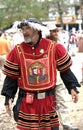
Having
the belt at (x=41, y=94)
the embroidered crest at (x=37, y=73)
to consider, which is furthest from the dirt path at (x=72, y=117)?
the embroidered crest at (x=37, y=73)

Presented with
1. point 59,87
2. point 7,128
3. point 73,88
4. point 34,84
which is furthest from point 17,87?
point 7,128

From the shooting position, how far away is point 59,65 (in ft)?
15.9

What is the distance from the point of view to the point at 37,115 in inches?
186

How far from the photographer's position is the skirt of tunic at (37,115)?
4.72m

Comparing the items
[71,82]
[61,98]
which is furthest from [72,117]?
[71,82]

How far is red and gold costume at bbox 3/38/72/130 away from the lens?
472 centimetres

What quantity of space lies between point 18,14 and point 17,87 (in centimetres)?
4594

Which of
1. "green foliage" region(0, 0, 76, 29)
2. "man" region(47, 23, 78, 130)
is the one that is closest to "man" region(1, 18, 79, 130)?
"man" region(47, 23, 78, 130)

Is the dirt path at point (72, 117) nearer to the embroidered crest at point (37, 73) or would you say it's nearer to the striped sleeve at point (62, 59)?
the striped sleeve at point (62, 59)

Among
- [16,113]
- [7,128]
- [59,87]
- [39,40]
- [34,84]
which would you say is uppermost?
[39,40]

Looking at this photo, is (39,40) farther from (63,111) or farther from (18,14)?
(18,14)

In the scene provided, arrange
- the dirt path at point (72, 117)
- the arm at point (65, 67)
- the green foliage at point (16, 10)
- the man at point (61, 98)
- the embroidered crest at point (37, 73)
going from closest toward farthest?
the embroidered crest at point (37, 73) < the arm at point (65, 67) < the man at point (61, 98) < the dirt path at point (72, 117) < the green foliage at point (16, 10)

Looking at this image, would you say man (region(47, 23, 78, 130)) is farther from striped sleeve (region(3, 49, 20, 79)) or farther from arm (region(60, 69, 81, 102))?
striped sleeve (region(3, 49, 20, 79))

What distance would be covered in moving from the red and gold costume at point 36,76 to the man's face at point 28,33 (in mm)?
67
